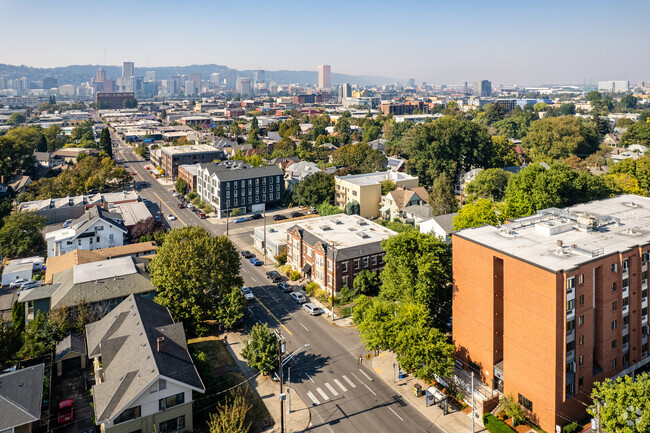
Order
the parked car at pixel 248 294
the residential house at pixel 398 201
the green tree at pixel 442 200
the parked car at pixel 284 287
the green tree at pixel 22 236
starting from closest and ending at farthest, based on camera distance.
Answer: the parked car at pixel 248 294 → the parked car at pixel 284 287 → the green tree at pixel 22 236 → the green tree at pixel 442 200 → the residential house at pixel 398 201

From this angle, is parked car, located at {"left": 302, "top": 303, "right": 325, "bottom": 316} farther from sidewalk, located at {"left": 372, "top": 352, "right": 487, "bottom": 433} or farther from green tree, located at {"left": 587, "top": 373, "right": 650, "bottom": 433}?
green tree, located at {"left": 587, "top": 373, "right": 650, "bottom": 433}

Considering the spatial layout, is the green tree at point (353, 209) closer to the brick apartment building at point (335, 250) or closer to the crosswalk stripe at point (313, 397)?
the brick apartment building at point (335, 250)

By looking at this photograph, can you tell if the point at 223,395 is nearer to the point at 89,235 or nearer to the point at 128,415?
the point at 128,415

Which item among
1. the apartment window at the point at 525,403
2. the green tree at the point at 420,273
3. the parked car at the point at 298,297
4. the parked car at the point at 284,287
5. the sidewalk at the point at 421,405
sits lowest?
the sidewalk at the point at 421,405

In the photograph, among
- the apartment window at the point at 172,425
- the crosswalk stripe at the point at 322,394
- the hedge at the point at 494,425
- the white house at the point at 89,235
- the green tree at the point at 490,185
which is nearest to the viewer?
the apartment window at the point at 172,425

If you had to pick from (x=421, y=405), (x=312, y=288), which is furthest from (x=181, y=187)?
(x=421, y=405)

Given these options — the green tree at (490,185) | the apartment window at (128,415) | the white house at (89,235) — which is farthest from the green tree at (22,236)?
the green tree at (490,185)

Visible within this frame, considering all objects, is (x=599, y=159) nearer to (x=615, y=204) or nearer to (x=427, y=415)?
(x=615, y=204)
